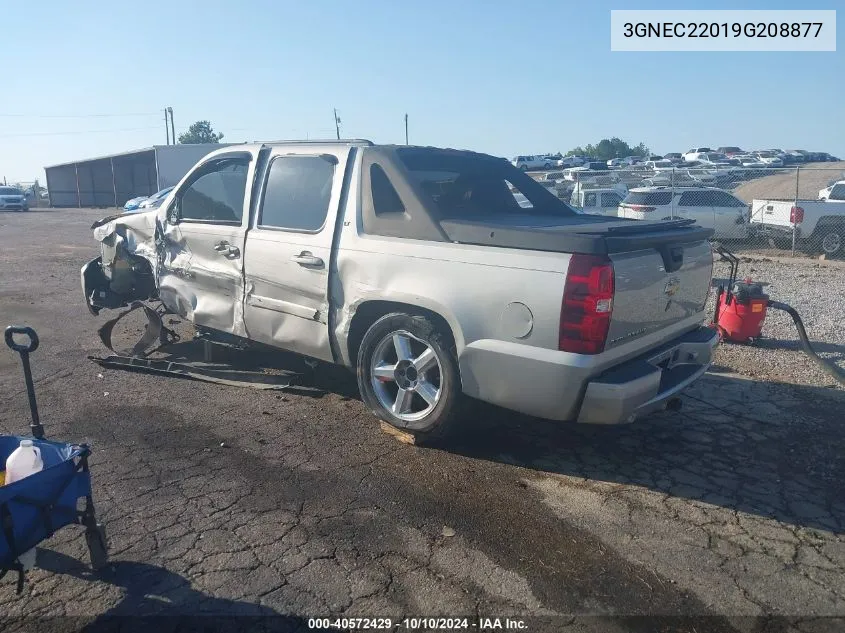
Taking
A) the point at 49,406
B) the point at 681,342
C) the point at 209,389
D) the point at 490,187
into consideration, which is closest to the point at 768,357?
the point at 681,342

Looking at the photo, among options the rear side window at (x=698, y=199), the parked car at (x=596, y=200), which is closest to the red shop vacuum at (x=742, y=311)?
the rear side window at (x=698, y=199)

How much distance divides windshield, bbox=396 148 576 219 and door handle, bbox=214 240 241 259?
1.58 m

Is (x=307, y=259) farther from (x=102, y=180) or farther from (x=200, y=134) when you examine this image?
(x=200, y=134)

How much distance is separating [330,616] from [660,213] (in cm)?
1574

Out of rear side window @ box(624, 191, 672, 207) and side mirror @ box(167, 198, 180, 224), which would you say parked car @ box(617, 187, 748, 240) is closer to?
rear side window @ box(624, 191, 672, 207)

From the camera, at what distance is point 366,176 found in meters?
4.82

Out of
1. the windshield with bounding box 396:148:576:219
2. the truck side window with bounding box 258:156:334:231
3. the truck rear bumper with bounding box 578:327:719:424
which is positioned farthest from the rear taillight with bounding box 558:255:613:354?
the truck side window with bounding box 258:156:334:231

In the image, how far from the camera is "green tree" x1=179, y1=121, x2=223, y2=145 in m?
82.1

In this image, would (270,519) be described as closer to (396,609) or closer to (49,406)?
(396,609)

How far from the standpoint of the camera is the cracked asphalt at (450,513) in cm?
295

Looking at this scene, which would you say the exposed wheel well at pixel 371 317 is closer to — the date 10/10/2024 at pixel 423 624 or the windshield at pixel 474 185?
the windshield at pixel 474 185

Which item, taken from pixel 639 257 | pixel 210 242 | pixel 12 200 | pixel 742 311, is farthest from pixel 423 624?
pixel 12 200

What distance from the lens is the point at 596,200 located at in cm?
1980

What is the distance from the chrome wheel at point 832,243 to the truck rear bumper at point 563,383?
13.7 meters
